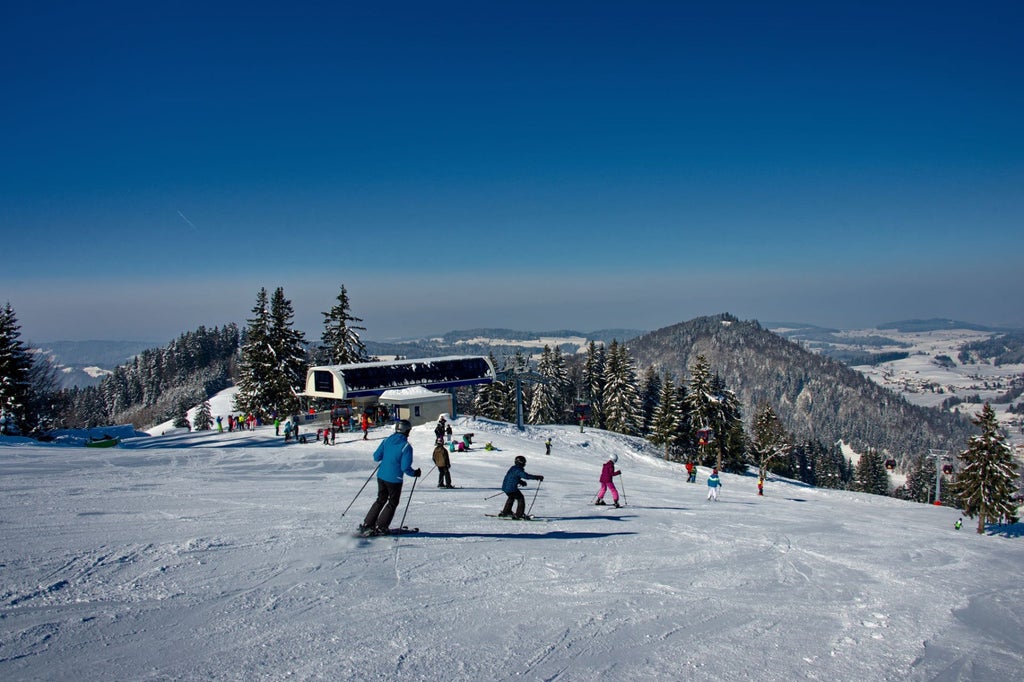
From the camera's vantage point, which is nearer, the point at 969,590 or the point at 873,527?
the point at 969,590

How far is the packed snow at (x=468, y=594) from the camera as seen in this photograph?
211 inches

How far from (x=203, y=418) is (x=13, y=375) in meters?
34.9

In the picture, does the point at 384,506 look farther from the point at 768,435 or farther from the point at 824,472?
the point at 824,472

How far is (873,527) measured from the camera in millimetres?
16062

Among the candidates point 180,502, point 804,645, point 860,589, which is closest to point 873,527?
Answer: point 860,589

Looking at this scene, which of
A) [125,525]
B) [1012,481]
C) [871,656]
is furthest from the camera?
[1012,481]

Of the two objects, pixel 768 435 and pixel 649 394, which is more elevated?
pixel 649 394

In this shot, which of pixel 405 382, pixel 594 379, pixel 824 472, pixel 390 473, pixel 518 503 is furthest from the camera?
pixel 824 472

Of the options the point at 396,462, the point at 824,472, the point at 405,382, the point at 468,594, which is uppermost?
the point at 396,462

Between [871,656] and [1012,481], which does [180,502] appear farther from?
[1012,481]

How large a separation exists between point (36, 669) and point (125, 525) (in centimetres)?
552

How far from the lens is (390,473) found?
9070 mm

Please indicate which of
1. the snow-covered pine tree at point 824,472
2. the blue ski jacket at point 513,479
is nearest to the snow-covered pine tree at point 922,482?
the snow-covered pine tree at point 824,472

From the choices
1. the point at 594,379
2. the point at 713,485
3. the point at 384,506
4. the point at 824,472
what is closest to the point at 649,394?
the point at 594,379
